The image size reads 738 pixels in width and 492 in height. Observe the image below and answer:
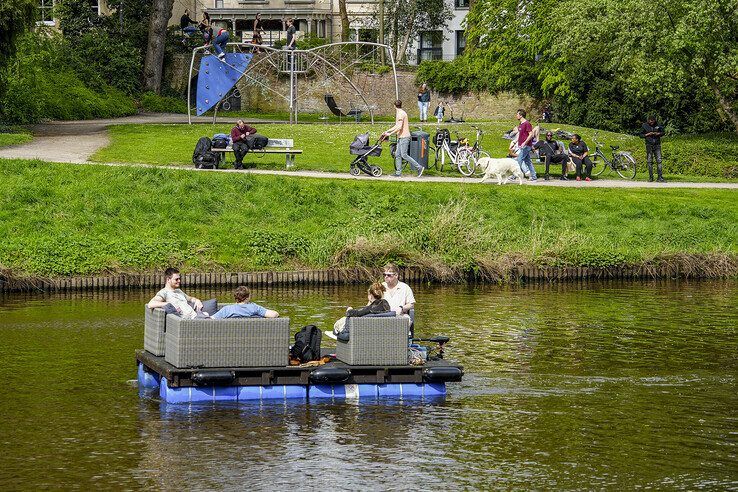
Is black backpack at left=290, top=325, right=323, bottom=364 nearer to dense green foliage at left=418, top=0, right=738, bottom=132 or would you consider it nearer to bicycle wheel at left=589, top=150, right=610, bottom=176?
bicycle wheel at left=589, top=150, right=610, bottom=176

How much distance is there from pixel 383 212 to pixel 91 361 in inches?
577

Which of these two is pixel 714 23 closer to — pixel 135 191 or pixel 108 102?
pixel 135 191

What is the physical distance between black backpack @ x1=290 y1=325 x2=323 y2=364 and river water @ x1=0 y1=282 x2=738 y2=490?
Result: 3.39 feet

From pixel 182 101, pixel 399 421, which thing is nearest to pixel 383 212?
pixel 399 421

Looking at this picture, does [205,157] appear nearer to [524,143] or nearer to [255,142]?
[255,142]

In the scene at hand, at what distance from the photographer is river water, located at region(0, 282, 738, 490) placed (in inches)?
557

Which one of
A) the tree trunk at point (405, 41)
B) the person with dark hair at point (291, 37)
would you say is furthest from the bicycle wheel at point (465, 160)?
the tree trunk at point (405, 41)

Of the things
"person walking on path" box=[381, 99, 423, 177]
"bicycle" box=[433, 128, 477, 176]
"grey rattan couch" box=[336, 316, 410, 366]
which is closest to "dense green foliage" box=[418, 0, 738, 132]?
"bicycle" box=[433, 128, 477, 176]

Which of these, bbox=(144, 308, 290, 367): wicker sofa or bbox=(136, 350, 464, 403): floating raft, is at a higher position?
bbox=(144, 308, 290, 367): wicker sofa

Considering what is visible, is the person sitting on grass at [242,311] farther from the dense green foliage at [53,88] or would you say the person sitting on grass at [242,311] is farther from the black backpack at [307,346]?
the dense green foliage at [53,88]

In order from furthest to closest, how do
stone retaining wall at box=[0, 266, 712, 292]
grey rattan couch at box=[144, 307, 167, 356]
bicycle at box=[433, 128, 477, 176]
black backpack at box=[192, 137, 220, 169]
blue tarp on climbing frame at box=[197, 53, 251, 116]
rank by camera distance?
blue tarp on climbing frame at box=[197, 53, 251, 116]
bicycle at box=[433, 128, 477, 176]
black backpack at box=[192, 137, 220, 169]
stone retaining wall at box=[0, 266, 712, 292]
grey rattan couch at box=[144, 307, 167, 356]

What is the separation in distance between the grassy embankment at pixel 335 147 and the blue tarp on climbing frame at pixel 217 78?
1.04 meters

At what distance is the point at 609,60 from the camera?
5862cm

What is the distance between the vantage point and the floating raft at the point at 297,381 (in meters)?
17.3
